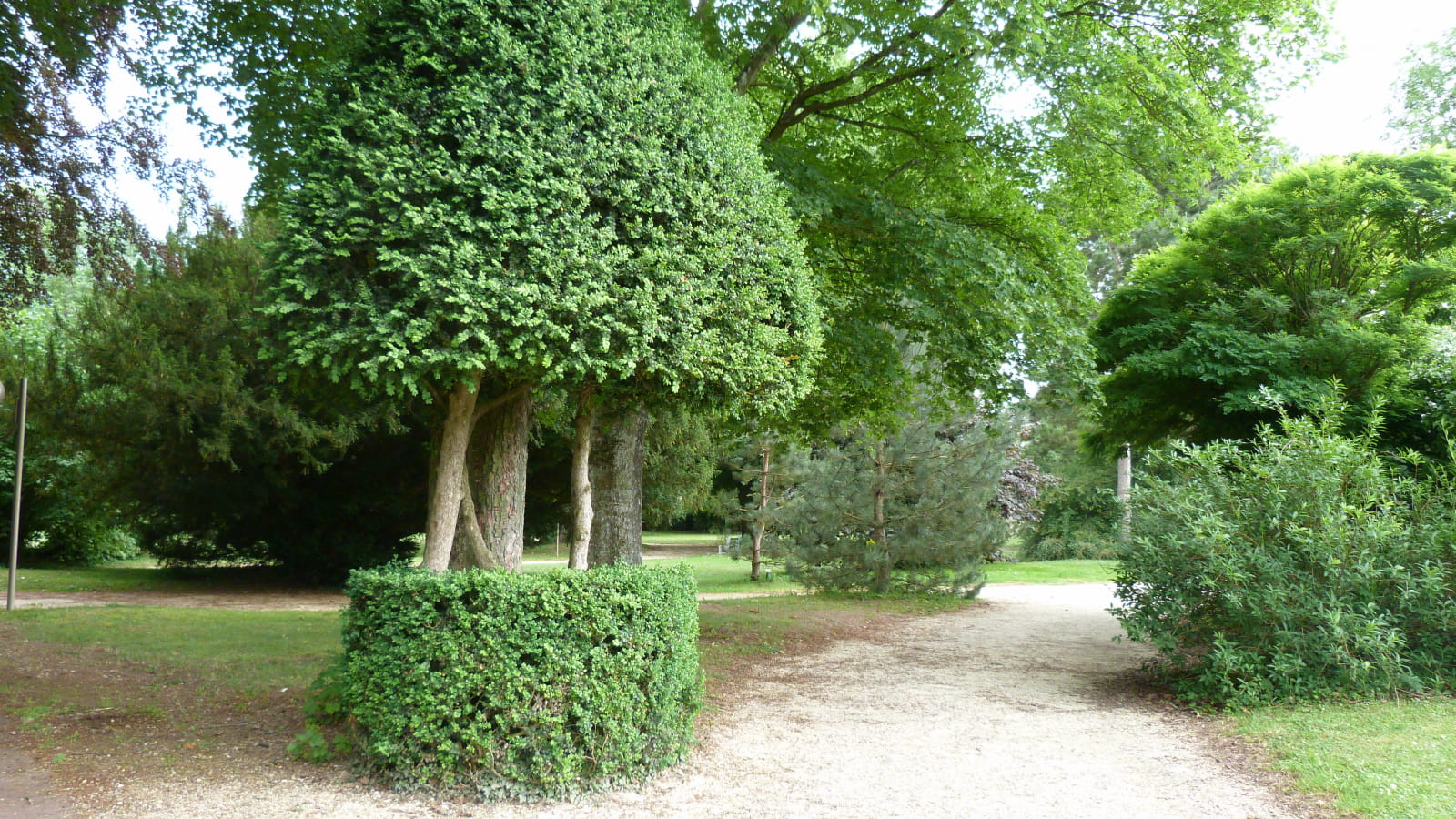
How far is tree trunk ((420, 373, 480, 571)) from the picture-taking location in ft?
18.9

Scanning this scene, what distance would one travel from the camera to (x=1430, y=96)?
2508cm

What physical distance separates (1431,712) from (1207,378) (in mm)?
4494

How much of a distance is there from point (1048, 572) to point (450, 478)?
70.8 ft

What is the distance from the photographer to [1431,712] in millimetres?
6914

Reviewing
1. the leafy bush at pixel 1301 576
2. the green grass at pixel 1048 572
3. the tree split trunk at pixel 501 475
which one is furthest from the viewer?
the green grass at pixel 1048 572

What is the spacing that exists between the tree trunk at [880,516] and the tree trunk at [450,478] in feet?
36.8

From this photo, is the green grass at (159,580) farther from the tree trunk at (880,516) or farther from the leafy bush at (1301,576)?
the leafy bush at (1301,576)

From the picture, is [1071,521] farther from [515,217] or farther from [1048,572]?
[515,217]

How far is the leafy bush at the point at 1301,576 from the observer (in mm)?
7500

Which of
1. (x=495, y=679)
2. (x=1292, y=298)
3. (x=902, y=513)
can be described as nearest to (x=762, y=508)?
(x=902, y=513)

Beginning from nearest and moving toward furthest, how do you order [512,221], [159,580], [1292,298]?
[512,221] < [1292,298] < [159,580]

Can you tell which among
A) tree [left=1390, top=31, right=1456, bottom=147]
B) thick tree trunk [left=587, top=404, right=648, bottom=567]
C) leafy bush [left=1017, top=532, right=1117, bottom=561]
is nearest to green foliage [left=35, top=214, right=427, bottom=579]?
thick tree trunk [left=587, top=404, right=648, bottom=567]

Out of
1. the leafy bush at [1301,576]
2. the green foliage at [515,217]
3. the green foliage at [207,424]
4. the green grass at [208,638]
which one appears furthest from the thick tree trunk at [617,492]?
the green foliage at [207,424]

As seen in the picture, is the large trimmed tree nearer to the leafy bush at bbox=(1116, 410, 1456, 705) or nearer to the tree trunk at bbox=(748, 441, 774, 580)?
the leafy bush at bbox=(1116, 410, 1456, 705)
